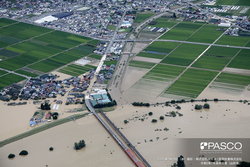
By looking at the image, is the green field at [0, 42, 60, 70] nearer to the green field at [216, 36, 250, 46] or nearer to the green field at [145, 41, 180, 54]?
the green field at [145, 41, 180, 54]

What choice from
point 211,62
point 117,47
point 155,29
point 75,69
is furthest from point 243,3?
point 75,69

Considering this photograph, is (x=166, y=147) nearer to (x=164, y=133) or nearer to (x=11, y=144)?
(x=164, y=133)

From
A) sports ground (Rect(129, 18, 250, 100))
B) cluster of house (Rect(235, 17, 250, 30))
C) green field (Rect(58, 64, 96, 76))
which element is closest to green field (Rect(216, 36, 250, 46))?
sports ground (Rect(129, 18, 250, 100))

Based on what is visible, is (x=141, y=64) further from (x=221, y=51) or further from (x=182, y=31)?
(x=182, y=31)

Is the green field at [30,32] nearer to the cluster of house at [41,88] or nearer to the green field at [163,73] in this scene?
the cluster of house at [41,88]

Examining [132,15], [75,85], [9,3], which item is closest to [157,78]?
[75,85]
